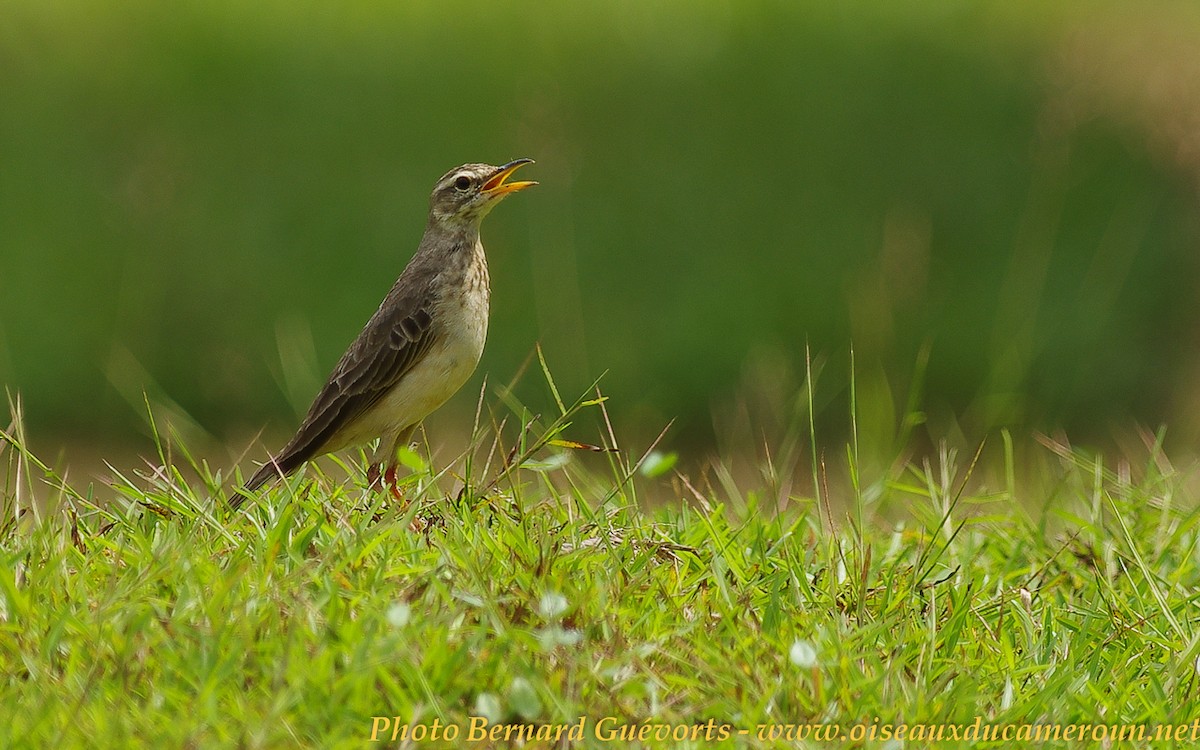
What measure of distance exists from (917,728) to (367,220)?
307 inches

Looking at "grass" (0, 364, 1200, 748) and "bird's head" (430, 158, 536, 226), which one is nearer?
"grass" (0, 364, 1200, 748)

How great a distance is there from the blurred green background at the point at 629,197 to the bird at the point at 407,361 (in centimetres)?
383

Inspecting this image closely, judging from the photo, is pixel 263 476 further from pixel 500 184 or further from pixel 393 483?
pixel 500 184

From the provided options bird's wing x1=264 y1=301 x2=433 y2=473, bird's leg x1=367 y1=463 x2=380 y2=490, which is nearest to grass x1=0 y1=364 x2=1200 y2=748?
bird's leg x1=367 y1=463 x2=380 y2=490

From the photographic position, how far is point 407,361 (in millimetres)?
5754

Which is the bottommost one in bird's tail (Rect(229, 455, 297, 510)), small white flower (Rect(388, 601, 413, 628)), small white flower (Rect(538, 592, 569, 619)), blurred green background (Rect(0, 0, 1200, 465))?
blurred green background (Rect(0, 0, 1200, 465))

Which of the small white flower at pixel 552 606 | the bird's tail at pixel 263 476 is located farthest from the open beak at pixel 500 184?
the small white flower at pixel 552 606

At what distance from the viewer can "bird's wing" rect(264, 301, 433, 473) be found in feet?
18.5

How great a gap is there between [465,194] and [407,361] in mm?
767

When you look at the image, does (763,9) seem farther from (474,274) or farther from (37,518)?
(37,518)

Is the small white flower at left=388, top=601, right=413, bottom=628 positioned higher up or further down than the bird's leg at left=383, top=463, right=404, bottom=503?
higher up

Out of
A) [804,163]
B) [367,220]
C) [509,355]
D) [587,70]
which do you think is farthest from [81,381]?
[804,163]

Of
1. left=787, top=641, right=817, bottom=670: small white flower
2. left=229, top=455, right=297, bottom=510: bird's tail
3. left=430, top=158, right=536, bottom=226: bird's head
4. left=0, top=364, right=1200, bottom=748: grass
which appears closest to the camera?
left=0, top=364, right=1200, bottom=748: grass

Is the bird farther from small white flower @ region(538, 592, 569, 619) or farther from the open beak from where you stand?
small white flower @ region(538, 592, 569, 619)
